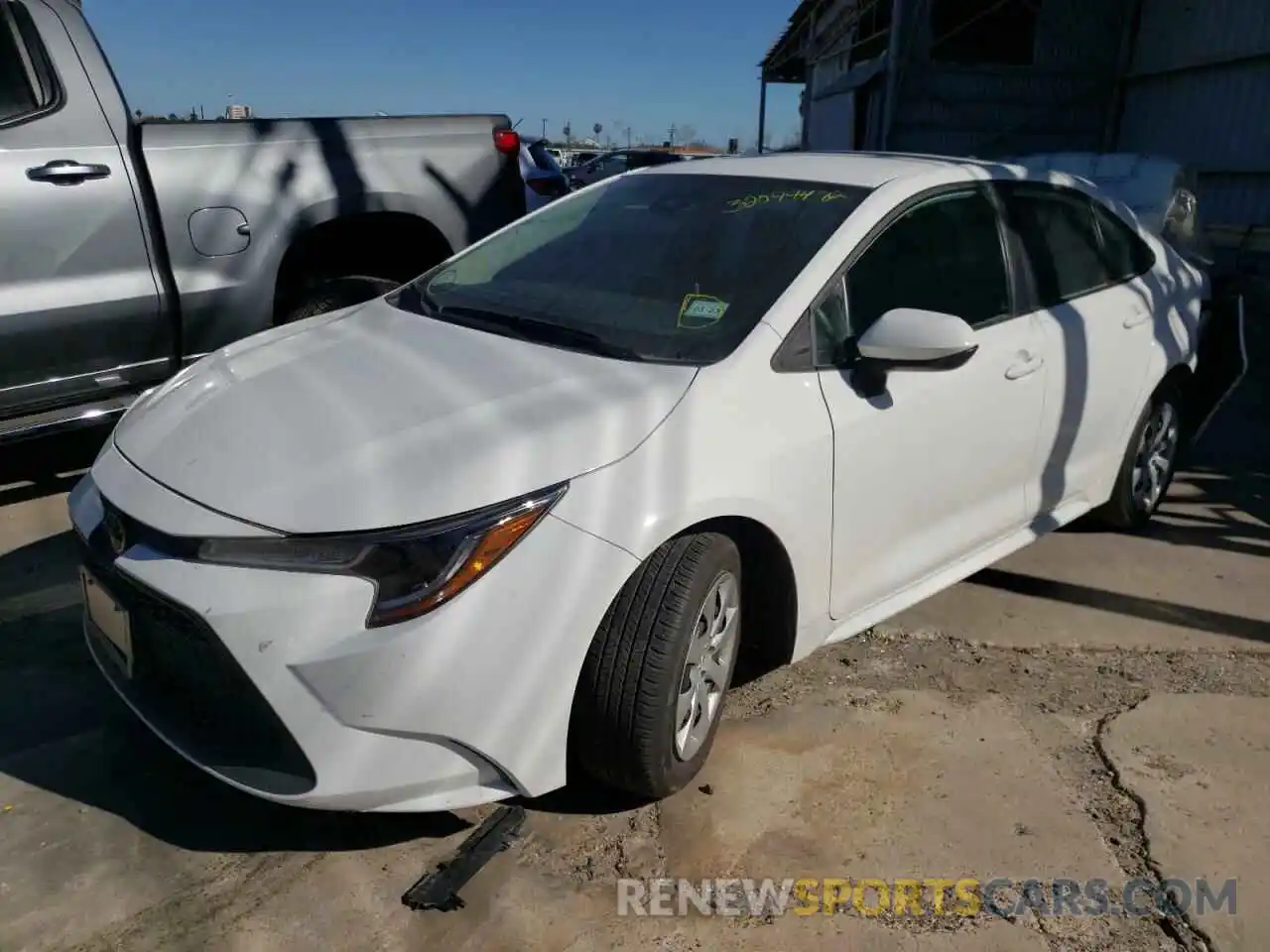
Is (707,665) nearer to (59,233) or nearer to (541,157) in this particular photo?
(59,233)

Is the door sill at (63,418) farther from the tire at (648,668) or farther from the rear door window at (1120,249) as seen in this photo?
the rear door window at (1120,249)

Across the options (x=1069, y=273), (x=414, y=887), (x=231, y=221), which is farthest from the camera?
(x=231, y=221)

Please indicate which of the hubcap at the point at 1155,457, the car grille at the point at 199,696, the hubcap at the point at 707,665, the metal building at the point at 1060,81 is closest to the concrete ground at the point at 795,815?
the hubcap at the point at 707,665

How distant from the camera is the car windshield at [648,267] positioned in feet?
9.43

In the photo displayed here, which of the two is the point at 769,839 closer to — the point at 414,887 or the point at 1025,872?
the point at 1025,872

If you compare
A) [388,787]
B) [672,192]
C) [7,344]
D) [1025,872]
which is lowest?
[1025,872]

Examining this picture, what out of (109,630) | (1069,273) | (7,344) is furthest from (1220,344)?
(7,344)

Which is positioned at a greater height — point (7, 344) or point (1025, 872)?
point (7, 344)

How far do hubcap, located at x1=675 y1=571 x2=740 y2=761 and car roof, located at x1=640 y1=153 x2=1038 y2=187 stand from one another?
1416mm

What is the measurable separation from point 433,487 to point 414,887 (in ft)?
2.97

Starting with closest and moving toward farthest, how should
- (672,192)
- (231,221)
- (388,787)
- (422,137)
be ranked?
(388,787) < (672,192) < (231,221) < (422,137)

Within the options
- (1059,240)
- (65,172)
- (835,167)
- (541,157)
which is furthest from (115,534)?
(541,157)

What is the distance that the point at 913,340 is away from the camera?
276cm

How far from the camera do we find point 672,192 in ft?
11.6
